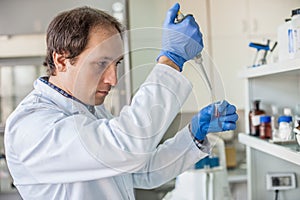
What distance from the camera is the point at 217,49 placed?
117 inches

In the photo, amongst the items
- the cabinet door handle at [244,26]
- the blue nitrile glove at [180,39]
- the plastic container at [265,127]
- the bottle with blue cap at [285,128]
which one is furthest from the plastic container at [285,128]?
the cabinet door handle at [244,26]

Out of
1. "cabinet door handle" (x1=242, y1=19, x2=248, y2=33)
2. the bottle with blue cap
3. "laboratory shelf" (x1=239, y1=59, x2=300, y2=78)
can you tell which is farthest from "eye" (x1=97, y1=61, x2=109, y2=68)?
"cabinet door handle" (x1=242, y1=19, x2=248, y2=33)

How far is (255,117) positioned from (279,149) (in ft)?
1.33

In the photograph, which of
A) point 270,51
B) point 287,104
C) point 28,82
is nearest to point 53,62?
point 270,51

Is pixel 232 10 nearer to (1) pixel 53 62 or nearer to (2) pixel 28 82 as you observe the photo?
(2) pixel 28 82

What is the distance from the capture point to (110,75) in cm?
92

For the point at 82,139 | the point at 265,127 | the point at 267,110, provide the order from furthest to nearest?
the point at 267,110 < the point at 265,127 < the point at 82,139

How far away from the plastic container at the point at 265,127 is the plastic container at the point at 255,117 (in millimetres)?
52

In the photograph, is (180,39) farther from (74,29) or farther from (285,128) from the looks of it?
(285,128)

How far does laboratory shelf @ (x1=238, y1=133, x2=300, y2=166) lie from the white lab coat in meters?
0.45

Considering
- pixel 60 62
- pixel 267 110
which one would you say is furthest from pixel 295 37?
pixel 60 62

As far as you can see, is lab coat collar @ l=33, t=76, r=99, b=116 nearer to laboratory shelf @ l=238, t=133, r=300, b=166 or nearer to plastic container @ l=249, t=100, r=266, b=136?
laboratory shelf @ l=238, t=133, r=300, b=166

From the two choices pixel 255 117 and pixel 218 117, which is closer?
pixel 218 117

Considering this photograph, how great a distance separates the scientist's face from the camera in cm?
90
